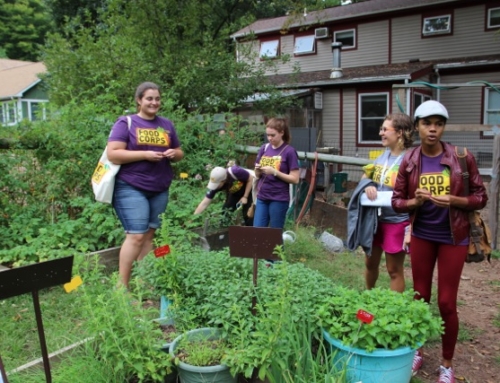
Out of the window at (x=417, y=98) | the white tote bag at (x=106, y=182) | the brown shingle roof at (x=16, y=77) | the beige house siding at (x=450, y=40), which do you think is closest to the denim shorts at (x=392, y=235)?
the white tote bag at (x=106, y=182)

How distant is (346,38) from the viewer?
16.6 metres

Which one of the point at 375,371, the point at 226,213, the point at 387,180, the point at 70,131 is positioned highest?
the point at 70,131

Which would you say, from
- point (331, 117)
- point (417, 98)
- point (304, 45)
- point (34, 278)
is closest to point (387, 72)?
point (417, 98)

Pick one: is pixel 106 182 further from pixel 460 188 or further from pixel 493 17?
pixel 493 17

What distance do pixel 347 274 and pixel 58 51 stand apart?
28.5 feet

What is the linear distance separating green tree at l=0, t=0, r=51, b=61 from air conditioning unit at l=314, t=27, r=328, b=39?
27.9 m

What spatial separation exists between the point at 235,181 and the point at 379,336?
273 centimetres

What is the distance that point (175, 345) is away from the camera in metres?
2.55

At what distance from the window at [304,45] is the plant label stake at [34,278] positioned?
1659cm

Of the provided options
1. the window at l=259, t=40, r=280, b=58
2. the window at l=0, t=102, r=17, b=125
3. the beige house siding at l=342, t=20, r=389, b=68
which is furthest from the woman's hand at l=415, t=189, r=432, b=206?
the window at l=259, t=40, r=280, b=58

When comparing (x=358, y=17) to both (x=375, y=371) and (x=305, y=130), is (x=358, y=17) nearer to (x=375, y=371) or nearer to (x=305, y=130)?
(x=305, y=130)

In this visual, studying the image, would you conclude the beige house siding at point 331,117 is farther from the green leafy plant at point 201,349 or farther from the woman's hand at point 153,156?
the green leafy plant at point 201,349

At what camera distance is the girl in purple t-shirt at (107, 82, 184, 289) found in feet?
11.6

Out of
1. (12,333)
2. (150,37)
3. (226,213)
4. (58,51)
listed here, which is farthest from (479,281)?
(58,51)
